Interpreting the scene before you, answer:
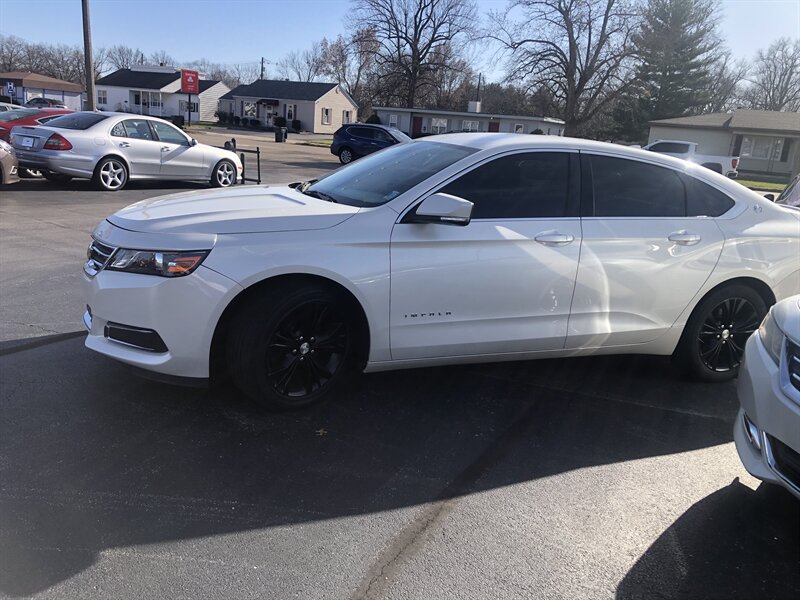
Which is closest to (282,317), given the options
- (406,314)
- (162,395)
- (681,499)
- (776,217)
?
(406,314)

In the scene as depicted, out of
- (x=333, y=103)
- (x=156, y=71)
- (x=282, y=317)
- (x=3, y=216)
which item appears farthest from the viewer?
(x=156, y=71)

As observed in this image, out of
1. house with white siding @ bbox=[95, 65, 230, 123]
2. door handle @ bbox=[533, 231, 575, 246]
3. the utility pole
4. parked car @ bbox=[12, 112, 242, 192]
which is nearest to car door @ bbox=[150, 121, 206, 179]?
parked car @ bbox=[12, 112, 242, 192]

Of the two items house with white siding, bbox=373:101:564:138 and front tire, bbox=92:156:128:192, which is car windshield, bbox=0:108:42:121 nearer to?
front tire, bbox=92:156:128:192

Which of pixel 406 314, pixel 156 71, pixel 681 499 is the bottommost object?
pixel 681 499

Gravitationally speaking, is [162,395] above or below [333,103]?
below

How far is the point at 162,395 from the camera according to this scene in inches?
156

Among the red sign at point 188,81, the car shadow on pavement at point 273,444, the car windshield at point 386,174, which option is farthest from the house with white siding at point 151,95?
the car shadow on pavement at point 273,444

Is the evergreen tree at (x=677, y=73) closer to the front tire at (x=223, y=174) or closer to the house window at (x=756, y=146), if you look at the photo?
the house window at (x=756, y=146)

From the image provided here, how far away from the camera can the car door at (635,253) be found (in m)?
4.18

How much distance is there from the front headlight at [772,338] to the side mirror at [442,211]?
164cm

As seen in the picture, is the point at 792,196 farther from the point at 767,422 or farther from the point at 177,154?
the point at 177,154

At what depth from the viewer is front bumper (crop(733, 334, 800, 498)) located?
2686 millimetres

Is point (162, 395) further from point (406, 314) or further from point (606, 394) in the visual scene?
point (606, 394)

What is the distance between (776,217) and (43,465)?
5004mm
